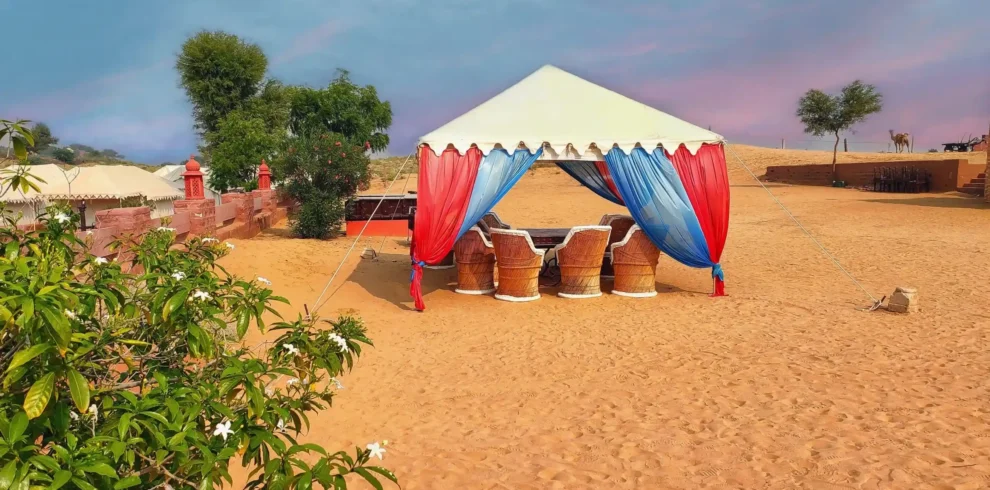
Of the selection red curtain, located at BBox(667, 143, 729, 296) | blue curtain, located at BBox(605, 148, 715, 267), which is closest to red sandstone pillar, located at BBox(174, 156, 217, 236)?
blue curtain, located at BBox(605, 148, 715, 267)

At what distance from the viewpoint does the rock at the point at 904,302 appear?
678 cm

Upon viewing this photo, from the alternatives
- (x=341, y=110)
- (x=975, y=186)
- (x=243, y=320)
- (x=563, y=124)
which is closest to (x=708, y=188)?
(x=563, y=124)

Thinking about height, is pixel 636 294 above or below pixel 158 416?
below

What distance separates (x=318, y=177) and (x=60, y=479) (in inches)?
473

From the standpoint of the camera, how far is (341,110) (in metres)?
37.1

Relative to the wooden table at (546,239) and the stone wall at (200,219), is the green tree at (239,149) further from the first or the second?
the wooden table at (546,239)

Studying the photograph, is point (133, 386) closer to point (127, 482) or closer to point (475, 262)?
point (127, 482)

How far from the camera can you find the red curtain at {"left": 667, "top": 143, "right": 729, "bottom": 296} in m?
7.75

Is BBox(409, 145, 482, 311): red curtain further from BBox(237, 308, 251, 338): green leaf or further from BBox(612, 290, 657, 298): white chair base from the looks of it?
BBox(237, 308, 251, 338): green leaf

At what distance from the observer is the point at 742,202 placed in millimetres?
23062

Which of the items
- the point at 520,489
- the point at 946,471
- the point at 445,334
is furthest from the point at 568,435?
the point at 445,334

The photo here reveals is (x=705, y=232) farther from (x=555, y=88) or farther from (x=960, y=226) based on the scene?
(x=960, y=226)

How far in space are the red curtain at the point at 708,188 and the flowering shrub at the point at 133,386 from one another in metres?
6.26

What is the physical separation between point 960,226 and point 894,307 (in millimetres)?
9843
